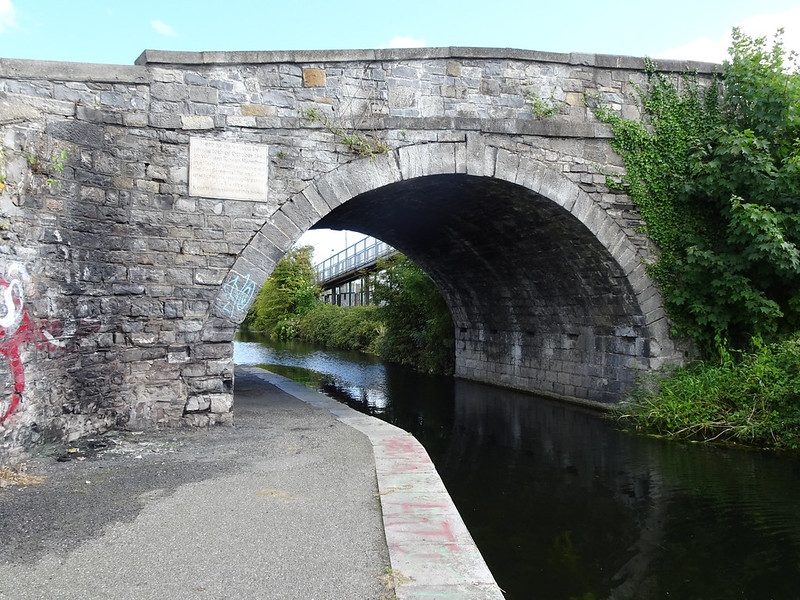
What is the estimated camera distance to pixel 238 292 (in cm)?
667

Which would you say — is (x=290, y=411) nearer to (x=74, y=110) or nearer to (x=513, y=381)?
(x=74, y=110)

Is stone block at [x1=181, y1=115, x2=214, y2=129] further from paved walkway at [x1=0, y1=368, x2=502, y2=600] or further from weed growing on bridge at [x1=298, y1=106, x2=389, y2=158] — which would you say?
paved walkway at [x1=0, y1=368, x2=502, y2=600]

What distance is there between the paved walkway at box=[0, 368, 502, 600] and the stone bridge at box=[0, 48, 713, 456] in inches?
35.7

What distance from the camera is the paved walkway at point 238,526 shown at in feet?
8.97

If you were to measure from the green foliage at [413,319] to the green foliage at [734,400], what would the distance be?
7397 mm

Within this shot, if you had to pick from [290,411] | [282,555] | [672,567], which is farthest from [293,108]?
[672,567]

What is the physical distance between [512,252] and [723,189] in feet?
11.6

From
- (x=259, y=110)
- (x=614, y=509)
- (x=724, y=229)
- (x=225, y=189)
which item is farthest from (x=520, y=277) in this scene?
(x=614, y=509)

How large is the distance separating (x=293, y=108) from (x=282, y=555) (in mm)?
5393

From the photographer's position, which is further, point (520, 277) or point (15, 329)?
point (520, 277)

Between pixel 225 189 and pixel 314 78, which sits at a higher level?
pixel 314 78

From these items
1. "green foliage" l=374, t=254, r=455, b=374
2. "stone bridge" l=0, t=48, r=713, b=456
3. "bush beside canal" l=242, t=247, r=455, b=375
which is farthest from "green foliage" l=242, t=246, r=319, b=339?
"stone bridge" l=0, t=48, r=713, b=456

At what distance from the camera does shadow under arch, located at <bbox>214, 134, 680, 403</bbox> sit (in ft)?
24.1

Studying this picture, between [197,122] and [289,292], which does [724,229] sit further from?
[289,292]
